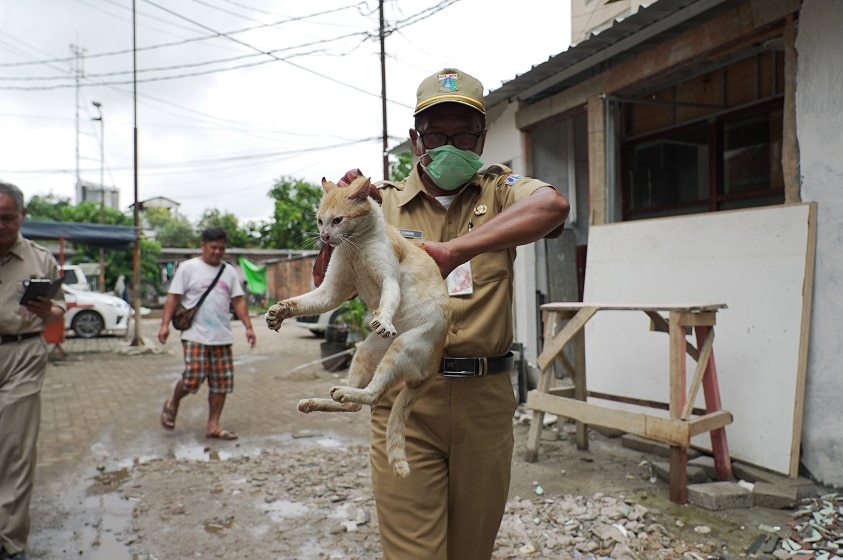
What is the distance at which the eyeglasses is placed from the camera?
216 cm

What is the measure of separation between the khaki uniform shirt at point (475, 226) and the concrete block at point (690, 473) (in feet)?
9.65

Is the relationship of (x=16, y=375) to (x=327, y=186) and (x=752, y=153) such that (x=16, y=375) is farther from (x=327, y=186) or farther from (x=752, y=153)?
(x=752, y=153)

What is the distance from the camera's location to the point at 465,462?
6.94ft

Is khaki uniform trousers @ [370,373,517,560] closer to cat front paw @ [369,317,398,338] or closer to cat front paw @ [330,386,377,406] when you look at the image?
cat front paw @ [330,386,377,406]

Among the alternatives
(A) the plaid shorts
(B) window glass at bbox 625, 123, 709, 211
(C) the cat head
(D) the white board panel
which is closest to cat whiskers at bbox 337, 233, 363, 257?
(C) the cat head

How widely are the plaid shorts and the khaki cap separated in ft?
14.1

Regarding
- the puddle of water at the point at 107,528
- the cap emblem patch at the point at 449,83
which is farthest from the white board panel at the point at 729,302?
the puddle of water at the point at 107,528

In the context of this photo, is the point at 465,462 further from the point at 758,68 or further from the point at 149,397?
the point at 149,397

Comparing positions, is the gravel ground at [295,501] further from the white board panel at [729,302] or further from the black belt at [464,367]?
the black belt at [464,367]

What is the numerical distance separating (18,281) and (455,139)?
2955 mm

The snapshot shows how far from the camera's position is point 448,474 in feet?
7.01

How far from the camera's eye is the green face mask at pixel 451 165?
2094 mm

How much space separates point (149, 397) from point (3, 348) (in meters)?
4.98

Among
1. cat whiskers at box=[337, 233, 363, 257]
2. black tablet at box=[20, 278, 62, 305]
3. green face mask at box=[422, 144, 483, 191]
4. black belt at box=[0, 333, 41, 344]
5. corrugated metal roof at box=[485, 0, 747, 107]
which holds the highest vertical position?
corrugated metal roof at box=[485, 0, 747, 107]
